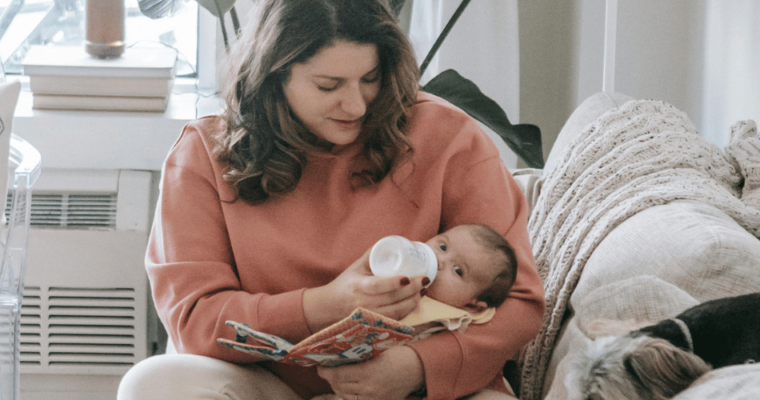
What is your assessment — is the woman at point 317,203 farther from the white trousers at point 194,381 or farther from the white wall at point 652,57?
the white wall at point 652,57

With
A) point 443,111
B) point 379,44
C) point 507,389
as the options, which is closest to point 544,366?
point 507,389

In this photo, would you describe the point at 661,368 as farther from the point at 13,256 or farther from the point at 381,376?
the point at 13,256

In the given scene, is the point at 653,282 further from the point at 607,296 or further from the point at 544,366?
the point at 544,366

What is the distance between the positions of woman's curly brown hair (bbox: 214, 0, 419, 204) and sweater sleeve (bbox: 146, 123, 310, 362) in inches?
2.4

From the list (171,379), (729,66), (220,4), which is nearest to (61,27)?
(220,4)

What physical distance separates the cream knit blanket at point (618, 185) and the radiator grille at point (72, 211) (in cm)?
119

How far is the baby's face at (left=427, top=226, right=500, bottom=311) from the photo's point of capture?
47.1 inches

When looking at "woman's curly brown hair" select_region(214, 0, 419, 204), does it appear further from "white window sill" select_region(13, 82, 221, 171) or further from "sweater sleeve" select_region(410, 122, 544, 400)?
"white window sill" select_region(13, 82, 221, 171)

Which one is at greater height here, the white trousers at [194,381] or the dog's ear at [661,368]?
the dog's ear at [661,368]

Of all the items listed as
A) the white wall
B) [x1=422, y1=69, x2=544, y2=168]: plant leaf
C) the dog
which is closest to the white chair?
[x1=422, y1=69, x2=544, y2=168]: plant leaf

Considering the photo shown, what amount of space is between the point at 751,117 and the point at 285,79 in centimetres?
100

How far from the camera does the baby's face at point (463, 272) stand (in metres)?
1.20

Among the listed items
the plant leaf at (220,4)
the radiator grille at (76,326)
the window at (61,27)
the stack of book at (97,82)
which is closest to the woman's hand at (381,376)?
the plant leaf at (220,4)

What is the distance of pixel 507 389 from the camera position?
1343mm
